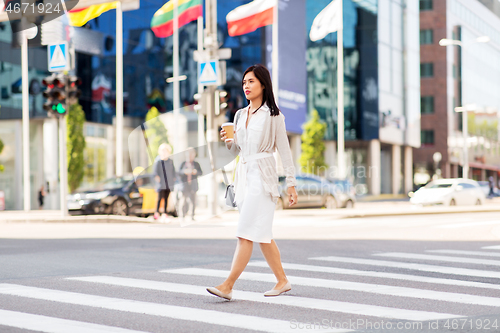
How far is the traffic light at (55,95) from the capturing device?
19469 mm

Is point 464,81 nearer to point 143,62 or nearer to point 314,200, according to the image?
point 143,62

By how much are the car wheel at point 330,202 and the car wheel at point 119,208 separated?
27.5ft

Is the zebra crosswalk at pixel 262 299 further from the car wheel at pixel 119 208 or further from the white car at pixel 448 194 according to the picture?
the white car at pixel 448 194

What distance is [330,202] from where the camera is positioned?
27.2 metres

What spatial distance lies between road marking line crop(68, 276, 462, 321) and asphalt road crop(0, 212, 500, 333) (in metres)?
0.01

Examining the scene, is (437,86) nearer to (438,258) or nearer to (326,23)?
(326,23)

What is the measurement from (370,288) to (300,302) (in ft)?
3.79

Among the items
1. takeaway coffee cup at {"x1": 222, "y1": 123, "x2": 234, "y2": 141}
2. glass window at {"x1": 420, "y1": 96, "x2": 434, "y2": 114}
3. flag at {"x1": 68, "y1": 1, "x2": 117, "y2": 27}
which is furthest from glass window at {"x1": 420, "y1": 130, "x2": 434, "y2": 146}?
takeaway coffee cup at {"x1": 222, "y1": 123, "x2": 234, "y2": 141}

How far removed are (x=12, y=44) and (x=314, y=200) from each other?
17.1 m

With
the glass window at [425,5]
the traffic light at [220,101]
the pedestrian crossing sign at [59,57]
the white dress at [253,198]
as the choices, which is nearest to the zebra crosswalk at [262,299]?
the white dress at [253,198]

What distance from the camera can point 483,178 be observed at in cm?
8762

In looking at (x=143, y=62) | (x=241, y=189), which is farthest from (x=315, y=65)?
(x=241, y=189)

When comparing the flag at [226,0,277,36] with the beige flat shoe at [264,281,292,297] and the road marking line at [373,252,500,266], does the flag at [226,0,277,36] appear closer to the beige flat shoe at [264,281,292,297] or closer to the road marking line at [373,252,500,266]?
the road marking line at [373,252,500,266]

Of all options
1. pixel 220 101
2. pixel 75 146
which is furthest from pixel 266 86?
pixel 75 146
